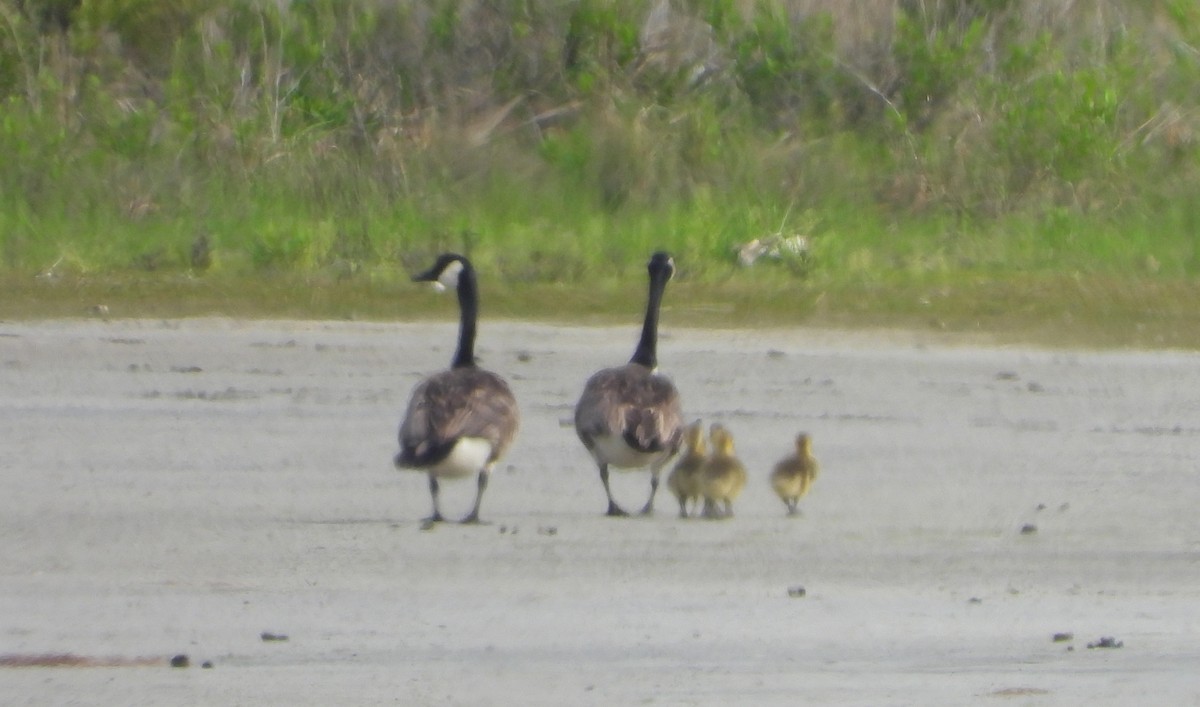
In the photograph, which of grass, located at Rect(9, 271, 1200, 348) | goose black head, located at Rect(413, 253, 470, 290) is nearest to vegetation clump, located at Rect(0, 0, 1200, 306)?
grass, located at Rect(9, 271, 1200, 348)

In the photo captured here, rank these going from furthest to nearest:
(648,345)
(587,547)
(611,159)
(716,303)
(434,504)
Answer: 1. (611,159)
2. (716,303)
3. (648,345)
4. (434,504)
5. (587,547)

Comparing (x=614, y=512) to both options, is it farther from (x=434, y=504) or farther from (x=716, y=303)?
(x=716, y=303)

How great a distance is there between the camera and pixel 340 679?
22.2 ft

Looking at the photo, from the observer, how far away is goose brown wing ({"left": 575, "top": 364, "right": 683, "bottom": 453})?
32.9 ft

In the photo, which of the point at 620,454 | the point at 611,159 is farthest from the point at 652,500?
the point at 611,159

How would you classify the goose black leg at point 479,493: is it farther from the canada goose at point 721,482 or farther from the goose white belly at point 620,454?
the canada goose at point 721,482

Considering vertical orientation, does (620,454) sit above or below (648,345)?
below

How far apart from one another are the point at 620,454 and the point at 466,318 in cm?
160

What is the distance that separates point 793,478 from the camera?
33.4 ft

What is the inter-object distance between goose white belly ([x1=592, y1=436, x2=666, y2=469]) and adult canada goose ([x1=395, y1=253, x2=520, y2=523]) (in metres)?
0.35

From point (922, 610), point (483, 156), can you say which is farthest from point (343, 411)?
point (483, 156)

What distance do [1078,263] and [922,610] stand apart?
12.8 m

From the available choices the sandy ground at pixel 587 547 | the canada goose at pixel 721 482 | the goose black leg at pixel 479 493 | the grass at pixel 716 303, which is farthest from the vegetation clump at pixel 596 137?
the goose black leg at pixel 479 493

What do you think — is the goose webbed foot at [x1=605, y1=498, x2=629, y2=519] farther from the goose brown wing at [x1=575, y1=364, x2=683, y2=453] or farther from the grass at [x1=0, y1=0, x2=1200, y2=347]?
the grass at [x1=0, y1=0, x2=1200, y2=347]
